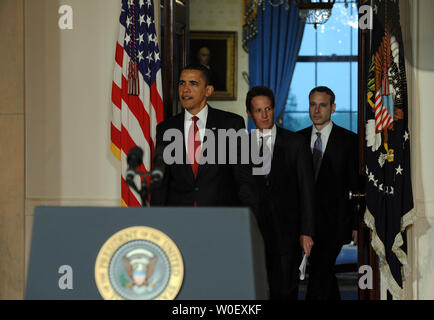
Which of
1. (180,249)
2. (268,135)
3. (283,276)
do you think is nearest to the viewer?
(180,249)

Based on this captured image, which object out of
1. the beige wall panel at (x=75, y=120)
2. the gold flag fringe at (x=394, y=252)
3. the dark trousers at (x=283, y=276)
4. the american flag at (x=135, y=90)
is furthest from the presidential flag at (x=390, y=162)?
the beige wall panel at (x=75, y=120)

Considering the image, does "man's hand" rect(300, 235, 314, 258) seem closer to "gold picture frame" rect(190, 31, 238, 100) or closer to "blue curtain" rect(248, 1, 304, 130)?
"blue curtain" rect(248, 1, 304, 130)

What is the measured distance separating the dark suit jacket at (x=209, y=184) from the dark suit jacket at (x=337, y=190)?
1.33m

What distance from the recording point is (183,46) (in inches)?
226

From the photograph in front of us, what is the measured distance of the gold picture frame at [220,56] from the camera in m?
9.75

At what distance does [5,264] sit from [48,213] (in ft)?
9.89

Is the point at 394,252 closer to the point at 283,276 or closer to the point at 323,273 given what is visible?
the point at 323,273

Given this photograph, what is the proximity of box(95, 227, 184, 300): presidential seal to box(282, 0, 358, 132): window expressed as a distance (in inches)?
298

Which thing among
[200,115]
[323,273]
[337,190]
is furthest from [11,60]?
[323,273]

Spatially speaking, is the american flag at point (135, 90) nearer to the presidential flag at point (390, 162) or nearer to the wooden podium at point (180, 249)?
the presidential flag at point (390, 162)

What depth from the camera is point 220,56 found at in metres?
9.78

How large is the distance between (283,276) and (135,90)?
1.80 metres

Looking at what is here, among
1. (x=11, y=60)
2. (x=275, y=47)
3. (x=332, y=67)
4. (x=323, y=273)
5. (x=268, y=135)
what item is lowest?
(x=323, y=273)
